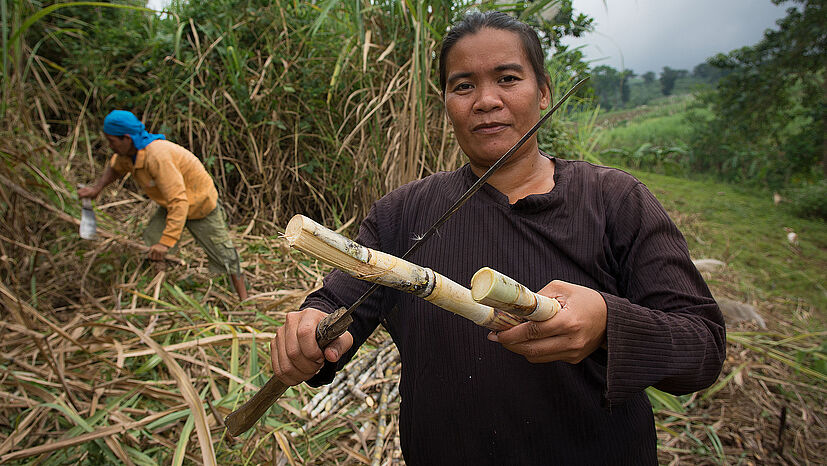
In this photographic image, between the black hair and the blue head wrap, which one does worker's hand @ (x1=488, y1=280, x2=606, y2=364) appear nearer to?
the black hair

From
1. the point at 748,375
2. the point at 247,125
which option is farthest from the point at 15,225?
the point at 748,375

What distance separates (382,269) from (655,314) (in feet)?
1.71

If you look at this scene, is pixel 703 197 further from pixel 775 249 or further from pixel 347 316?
pixel 347 316

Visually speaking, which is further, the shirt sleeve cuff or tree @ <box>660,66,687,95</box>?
tree @ <box>660,66,687,95</box>

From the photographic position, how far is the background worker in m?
3.00

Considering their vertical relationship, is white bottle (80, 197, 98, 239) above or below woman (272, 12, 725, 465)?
below

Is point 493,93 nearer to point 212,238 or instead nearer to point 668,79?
point 212,238

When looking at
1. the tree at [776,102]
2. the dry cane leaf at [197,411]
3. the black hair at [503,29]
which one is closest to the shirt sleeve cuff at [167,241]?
the dry cane leaf at [197,411]

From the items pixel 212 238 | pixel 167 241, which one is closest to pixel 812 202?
pixel 212 238

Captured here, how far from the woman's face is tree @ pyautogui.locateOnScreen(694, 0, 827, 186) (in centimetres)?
877

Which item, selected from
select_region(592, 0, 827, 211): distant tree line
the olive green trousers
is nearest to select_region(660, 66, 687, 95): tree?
select_region(592, 0, 827, 211): distant tree line

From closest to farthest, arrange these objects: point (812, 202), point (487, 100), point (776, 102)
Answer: point (487, 100), point (812, 202), point (776, 102)

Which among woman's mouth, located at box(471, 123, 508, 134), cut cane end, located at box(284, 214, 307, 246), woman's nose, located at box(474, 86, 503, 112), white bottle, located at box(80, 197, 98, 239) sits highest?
woman's nose, located at box(474, 86, 503, 112)

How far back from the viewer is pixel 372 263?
571mm
